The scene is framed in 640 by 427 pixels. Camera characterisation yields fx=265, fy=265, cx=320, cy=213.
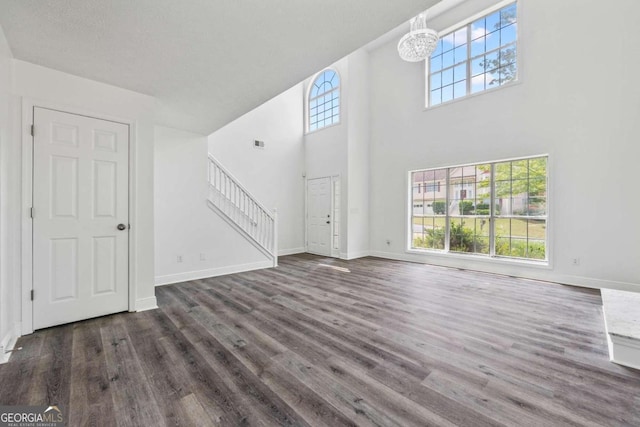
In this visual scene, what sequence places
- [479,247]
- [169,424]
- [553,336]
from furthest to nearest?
[479,247]
[553,336]
[169,424]

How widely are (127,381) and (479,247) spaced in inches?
220

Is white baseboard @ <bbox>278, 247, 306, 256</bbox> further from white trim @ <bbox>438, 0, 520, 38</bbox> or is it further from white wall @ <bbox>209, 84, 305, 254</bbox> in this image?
white trim @ <bbox>438, 0, 520, 38</bbox>

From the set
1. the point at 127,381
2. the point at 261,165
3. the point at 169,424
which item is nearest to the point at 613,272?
the point at 169,424

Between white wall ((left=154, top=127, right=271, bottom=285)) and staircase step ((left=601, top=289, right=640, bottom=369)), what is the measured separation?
15.8 ft

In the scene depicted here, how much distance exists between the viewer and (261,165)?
6684 mm

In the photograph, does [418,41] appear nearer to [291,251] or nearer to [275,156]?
[275,156]

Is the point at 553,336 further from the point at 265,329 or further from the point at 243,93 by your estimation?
the point at 243,93

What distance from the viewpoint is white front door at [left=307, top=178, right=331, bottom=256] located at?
691 centimetres

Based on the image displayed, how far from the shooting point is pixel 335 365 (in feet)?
6.48

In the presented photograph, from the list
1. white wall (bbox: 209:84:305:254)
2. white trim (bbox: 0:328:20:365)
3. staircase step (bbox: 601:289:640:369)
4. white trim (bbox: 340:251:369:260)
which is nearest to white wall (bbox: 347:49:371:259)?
white trim (bbox: 340:251:369:260)

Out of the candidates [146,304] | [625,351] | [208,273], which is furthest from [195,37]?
[625,351]

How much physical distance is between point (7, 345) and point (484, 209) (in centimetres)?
660
